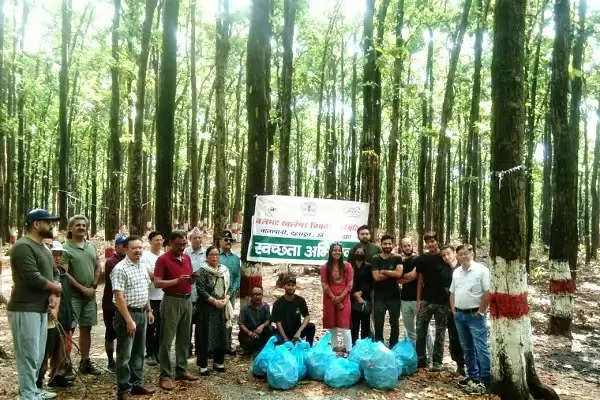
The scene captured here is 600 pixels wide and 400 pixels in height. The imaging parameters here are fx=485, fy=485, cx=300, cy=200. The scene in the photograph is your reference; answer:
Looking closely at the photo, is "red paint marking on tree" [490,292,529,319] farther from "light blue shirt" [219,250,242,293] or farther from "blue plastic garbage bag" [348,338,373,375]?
"light blue shirt" [219,250,242,293]

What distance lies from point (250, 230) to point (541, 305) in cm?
857

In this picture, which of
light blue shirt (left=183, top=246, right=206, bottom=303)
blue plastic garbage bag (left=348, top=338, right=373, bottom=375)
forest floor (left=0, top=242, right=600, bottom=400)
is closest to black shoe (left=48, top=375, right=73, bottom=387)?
forest floor (left=0, top=242, right=600, bottom=400)

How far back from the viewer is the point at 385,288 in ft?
24.8

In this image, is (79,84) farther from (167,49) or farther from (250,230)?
(250,230)

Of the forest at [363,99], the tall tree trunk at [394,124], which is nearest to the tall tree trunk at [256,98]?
the forest at [363,99]

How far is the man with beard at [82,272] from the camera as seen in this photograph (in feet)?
20.8

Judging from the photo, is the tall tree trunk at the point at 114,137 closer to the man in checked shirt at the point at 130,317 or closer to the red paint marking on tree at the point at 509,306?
the man in checked shirt at the point at 130,317

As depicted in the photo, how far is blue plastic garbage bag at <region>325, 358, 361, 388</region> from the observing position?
6191mm

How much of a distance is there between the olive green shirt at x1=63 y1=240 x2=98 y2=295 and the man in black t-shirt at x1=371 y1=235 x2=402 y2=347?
4092 mm

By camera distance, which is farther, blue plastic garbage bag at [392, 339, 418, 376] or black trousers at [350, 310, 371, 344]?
black trousers at [350, 310, 371, 344]

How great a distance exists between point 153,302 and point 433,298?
4.15m

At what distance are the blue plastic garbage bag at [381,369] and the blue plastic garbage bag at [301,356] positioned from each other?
0.81 meters

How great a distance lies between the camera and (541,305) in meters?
12.8

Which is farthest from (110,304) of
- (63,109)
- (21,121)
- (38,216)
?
(21,121)
